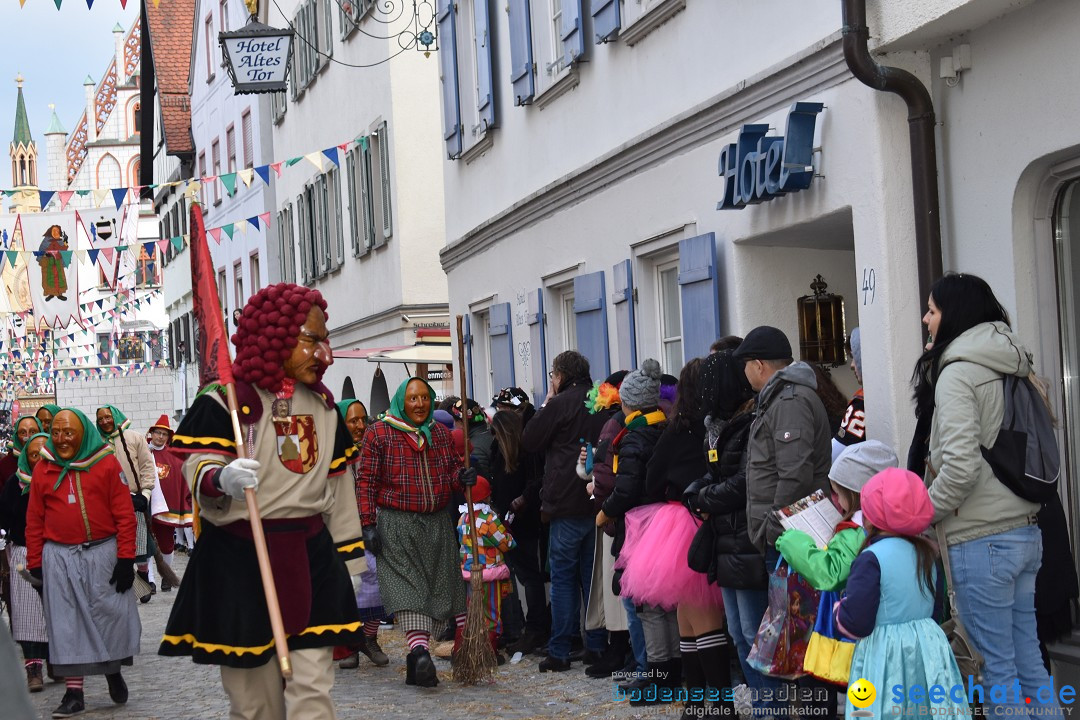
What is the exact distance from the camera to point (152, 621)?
48.5 ft

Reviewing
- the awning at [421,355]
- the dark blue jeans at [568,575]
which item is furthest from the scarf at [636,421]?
the awning at [421,355]

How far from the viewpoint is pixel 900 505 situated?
5324 mm

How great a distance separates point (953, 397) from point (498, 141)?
1011 centimetres

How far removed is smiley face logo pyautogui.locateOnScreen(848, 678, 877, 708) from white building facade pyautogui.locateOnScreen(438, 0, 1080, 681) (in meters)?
1.84

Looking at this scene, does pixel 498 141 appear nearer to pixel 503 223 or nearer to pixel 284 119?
pixel 503 223

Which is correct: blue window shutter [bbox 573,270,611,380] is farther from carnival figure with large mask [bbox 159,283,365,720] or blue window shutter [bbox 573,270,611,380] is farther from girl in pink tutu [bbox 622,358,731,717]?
carnival figure with large mask [bbox 159,283,365,720]

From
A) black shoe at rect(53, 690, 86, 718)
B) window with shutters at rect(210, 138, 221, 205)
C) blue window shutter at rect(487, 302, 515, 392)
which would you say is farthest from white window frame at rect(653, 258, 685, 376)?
window with shutters at rect(210, 138, 221, 205)

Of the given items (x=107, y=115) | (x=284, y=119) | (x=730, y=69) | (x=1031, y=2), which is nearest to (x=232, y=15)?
(x=284, y=119)

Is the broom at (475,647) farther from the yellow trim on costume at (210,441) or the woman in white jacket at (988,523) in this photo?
the woman in white jacket at (988,523)

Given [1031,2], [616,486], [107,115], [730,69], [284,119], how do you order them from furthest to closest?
1. [107,115]
2. [284,119]
3. [730,69]
4. [616,486]
5. [1031,2]

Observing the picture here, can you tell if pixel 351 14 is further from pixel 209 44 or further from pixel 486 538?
pixel 209 44

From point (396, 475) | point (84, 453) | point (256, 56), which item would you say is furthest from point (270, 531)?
point (256, 56)

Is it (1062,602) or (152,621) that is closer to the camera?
(1062,602)

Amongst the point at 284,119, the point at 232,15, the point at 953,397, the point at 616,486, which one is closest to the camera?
the point at 953,397
